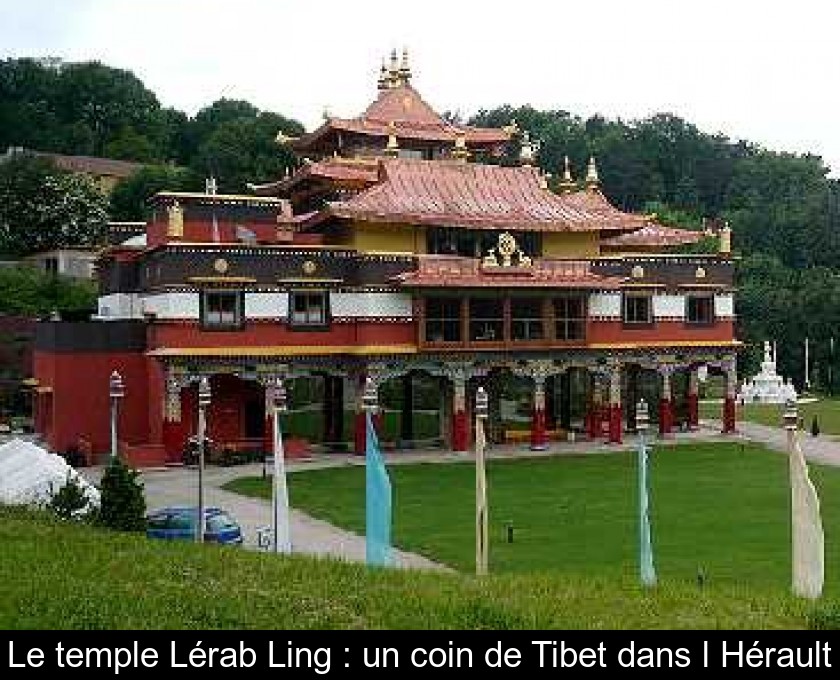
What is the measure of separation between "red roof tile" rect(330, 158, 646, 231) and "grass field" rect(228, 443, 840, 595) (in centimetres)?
932

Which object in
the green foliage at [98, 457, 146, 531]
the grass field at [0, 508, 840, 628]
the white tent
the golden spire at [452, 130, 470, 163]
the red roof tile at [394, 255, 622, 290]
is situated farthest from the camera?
the golden spire at [452, 130, 470, 163]

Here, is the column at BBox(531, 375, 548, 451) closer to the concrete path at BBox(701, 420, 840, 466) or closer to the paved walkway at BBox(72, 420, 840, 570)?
the paved walkway at BBox(72, 420, 840, 570)

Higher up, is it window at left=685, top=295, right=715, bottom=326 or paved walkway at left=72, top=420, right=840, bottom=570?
window at left=685, top=295, right=715, bottom=326

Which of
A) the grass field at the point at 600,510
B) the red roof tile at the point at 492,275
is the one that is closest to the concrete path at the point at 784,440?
the grass field at the point at 600,510

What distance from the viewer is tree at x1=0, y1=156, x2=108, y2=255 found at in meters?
82.4

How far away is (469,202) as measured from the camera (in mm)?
47719

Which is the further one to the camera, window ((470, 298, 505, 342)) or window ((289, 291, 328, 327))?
window ((470, 298, 505, 342))

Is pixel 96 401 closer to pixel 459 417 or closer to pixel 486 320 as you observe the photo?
pixel 459 417

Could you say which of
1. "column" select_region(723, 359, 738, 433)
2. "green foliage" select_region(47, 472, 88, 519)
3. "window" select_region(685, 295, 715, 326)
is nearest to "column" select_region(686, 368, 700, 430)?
"column" select_region(723, 359, 738, 433)

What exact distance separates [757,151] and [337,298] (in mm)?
108368

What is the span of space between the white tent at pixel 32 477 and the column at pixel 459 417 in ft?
62.7

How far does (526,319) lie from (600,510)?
50.7 ft

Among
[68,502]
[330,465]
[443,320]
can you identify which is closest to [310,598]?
[68,502]
